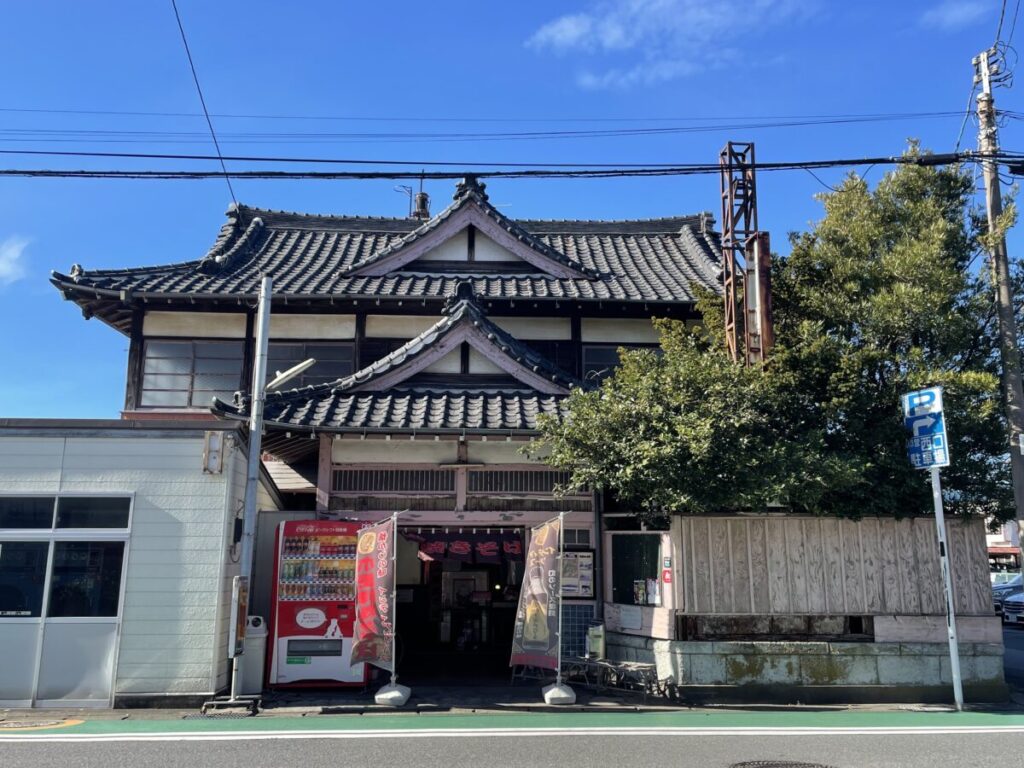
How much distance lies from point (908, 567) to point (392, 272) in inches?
446

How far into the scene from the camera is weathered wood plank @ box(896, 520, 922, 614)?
36.9 ft

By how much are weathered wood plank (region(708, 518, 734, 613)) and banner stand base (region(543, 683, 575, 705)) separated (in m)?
2.46

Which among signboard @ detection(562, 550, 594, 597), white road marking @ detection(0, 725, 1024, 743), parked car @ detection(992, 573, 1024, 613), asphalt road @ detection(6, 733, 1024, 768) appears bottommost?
white road marking @ detection(0, 725, 1024, 743)

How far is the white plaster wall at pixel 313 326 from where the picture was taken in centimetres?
1595

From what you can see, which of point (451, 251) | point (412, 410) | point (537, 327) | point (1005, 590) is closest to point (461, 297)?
point (412, 410)

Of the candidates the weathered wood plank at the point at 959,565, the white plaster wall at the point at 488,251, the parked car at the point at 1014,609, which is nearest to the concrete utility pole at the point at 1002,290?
the weathered wood plank at the point at 959,565

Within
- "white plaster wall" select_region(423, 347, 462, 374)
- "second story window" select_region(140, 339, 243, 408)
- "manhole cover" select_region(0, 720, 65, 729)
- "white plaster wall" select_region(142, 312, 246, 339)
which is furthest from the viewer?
"white plaster wall" select_region(142, 312, 246, 339)

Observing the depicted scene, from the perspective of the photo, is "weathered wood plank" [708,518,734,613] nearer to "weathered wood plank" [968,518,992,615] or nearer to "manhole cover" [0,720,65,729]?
"weathered wood plank" [968,518,992,615]

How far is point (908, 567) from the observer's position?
37.3 feet

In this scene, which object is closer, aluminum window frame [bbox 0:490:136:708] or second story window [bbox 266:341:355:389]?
aluminum window frame [bbox 0:490:136:708]

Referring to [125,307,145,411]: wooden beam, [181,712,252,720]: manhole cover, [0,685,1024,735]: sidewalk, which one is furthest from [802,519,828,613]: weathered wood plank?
[125,307,145,411]: wooden beam

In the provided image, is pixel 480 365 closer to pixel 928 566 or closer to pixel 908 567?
pixel 908 567

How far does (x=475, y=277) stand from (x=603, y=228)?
592 centimetres

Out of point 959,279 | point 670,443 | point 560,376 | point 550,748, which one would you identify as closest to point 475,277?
point 560,376
